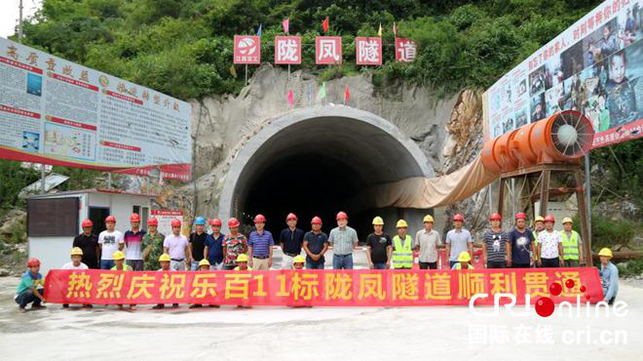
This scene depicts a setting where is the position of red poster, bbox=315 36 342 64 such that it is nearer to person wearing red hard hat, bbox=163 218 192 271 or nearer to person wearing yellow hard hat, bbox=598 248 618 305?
person wearing red hard hat, bbox=163 218 192 271

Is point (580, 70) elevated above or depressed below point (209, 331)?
above

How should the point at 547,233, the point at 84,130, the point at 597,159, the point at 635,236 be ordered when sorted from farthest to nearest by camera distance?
1. the point at 597,159
2. the point at 635,236
3. the point at 84,130
4. the point at 547,233

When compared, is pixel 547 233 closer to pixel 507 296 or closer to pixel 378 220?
pixel 507 296

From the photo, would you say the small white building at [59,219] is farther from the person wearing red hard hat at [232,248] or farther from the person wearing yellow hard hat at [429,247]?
the person wearing yellow hard hat at [429,247]

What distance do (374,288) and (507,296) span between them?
1844 millimetres

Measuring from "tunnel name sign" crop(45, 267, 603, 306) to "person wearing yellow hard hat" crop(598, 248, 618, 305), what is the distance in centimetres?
14

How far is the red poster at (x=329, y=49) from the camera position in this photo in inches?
843

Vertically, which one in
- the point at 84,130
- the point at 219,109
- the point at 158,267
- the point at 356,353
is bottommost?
the point at 356,353

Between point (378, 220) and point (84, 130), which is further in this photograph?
point (84, 130)

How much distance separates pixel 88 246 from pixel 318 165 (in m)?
17.6

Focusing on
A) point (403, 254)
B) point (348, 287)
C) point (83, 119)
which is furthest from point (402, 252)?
point (83, 119)

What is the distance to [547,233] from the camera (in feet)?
26.0

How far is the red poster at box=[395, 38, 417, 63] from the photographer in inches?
842

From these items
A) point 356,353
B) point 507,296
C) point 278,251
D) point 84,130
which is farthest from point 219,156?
point 356,353
